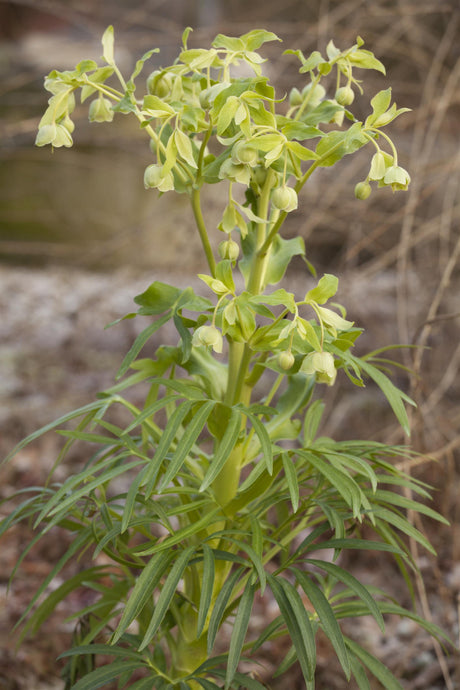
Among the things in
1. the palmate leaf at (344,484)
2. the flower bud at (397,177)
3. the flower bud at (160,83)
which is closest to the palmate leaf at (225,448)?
the palmate leaf at (344,484)

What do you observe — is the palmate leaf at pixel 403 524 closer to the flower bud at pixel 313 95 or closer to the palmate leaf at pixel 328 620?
the palmate leaf at pixel 328 620

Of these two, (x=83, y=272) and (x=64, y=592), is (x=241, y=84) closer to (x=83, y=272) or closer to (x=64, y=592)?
(x=64, y=592)

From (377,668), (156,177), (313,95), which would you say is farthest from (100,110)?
(377,668)

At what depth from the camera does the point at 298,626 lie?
724mm

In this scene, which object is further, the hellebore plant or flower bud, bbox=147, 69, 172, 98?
flower bud, bbox=147, 69, 172, 98

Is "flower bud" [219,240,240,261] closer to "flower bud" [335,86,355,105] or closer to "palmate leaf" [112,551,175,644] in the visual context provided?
"flower bud" [335,86,355,105]

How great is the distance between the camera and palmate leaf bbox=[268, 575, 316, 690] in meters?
0.69

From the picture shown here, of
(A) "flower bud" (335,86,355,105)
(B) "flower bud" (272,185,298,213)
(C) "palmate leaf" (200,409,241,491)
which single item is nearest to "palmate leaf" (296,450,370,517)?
(C) "palmate leaf" (200,409,241,491)

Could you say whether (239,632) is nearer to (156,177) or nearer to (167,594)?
(167,594)

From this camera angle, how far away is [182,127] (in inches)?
32.6

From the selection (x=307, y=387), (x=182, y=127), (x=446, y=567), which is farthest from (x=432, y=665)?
(x=182, y=127)

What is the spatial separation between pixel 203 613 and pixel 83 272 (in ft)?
11.5

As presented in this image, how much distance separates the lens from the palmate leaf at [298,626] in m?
0.69

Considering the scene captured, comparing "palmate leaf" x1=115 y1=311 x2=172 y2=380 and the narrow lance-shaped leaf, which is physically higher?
the narrow lance-shaped leaf
